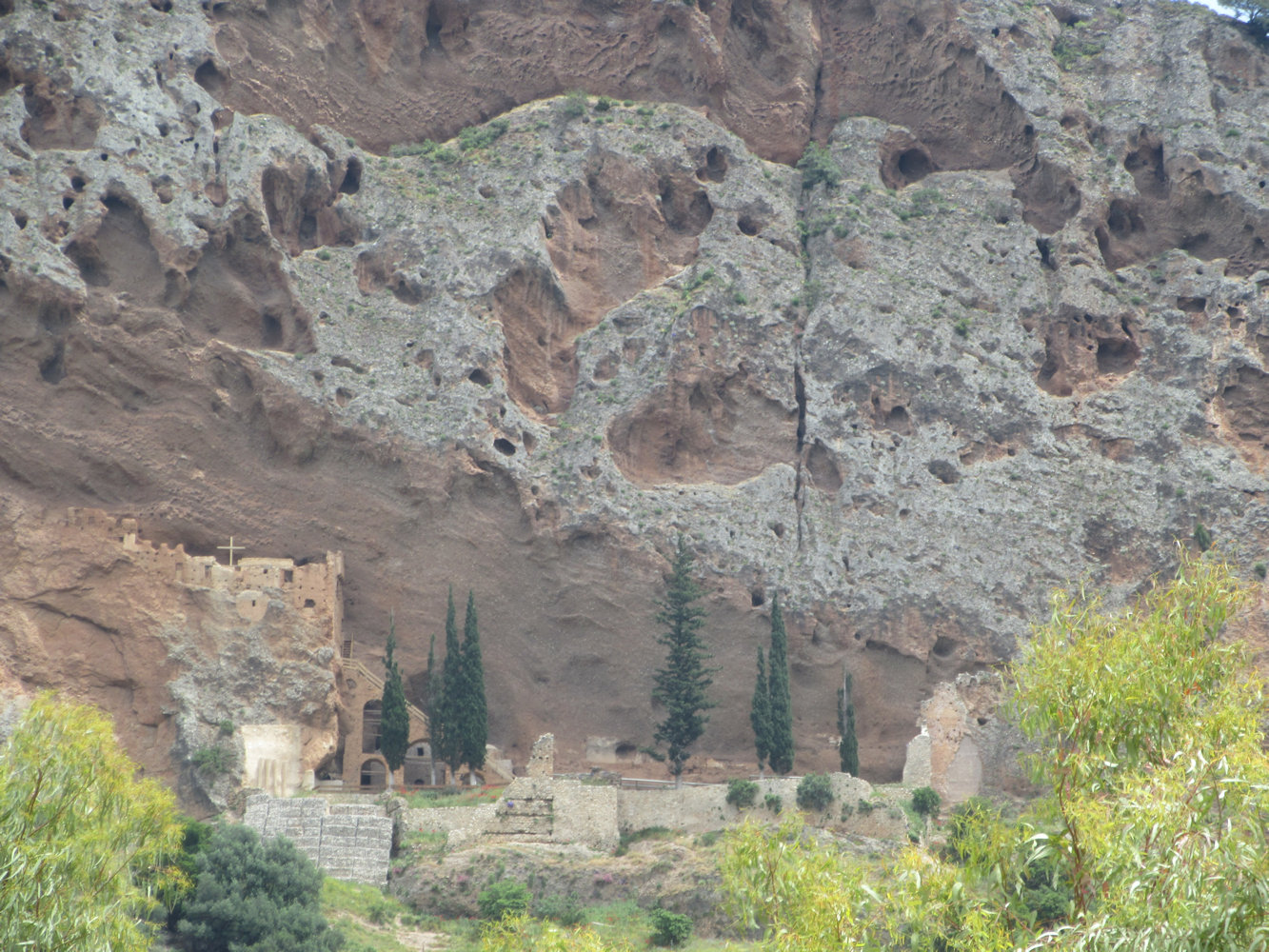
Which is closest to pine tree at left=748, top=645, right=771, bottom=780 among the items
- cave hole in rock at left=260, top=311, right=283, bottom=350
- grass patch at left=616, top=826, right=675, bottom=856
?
grass patch at left=616, top=826, right=675, bottom=856

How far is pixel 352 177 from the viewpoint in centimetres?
4869

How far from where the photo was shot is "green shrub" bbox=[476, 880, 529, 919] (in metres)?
32.8

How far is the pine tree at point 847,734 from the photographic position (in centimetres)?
4106

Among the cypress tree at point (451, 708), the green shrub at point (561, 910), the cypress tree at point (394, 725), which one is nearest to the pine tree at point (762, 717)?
the cypress tree at point (451, 708)

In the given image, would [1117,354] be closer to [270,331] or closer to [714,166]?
[714,166]

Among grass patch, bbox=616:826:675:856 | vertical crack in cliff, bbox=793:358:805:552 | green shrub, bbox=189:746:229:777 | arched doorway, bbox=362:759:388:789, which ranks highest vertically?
vertical crack in cliff, bbox=793:358:805:552

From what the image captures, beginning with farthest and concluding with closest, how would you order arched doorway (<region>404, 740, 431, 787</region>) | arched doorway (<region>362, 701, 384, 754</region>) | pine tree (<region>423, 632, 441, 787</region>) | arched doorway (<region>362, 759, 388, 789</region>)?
arched doorway (<region>404, 740, 431, 787</region>) < arched doorway (<region>362, 759, 388, 789</region>) < arched doorway (<region>362, 701, 384, 754</region>) < pine tree (<region>423, 632, 441, 787</region>)

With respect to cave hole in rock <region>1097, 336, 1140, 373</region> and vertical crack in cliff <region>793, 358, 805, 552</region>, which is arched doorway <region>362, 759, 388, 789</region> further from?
cave hole in rock <region>1097, 336, 1140, 373</region>

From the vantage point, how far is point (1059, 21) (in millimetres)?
57062

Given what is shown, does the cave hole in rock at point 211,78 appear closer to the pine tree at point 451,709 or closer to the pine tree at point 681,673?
the pine tree at point 451,709


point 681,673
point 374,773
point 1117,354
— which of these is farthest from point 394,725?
point 1117,354

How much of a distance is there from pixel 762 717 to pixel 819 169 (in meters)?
21.9

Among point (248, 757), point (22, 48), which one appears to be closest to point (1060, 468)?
point (248, 757)

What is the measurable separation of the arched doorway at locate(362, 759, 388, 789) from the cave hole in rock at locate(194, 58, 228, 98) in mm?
21715
